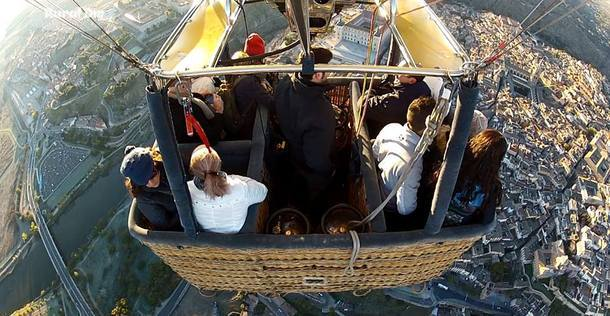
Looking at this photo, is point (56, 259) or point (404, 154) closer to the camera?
point (404, 154)

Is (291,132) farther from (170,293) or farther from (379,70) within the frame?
(170,293)

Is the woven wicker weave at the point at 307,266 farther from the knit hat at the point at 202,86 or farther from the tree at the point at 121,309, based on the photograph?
the tree at the point at 121,309

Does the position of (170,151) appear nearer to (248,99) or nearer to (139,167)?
(139,167)

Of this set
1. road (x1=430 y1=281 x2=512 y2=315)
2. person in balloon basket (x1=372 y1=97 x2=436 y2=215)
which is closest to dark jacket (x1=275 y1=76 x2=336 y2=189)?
person in balloon basket (x1=372 y1=97 x2=436 y2=215)

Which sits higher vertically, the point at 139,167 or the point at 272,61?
the point at 139,167

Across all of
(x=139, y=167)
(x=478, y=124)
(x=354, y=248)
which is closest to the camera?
(x=354, y=248)

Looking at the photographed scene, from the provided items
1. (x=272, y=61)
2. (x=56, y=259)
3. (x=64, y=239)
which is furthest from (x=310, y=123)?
(x=64, y=239)

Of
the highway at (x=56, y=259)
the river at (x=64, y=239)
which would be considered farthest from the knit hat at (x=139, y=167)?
the river at (x=64, y=239)

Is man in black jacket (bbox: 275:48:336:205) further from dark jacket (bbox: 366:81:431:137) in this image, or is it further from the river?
the river
